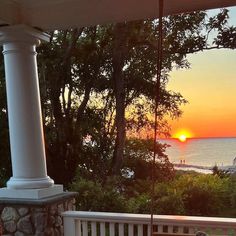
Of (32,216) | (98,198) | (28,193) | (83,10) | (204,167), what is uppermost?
(83,10)

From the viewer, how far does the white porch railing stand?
3.06 m

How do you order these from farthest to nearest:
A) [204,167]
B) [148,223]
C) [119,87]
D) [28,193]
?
[204,167] → [119,87] → [28,193] → [148,223]

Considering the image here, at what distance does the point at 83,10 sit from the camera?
338cm

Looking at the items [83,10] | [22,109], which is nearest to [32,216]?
[22,109]

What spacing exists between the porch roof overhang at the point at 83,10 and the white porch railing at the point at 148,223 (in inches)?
64.9

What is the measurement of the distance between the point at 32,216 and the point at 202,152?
15.3 feet

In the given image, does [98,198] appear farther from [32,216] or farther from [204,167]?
[32,216]

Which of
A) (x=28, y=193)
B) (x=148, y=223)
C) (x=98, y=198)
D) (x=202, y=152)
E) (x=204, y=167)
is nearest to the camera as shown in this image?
(x=148, y=223)

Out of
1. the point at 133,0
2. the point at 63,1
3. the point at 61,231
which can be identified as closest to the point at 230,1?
the point at 133,0

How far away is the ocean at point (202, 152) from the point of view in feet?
23.2

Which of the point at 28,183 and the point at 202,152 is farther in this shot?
the point at 202,152

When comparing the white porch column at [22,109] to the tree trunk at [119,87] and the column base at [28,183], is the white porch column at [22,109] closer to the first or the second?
the column base at [28,183]

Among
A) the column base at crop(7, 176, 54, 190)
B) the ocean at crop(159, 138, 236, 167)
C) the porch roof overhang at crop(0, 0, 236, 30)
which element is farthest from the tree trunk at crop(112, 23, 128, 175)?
the column base at crop(7, 176, 54, 190)

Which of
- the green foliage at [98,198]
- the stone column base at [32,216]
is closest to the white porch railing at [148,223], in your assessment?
the stone column base at [32,216]
